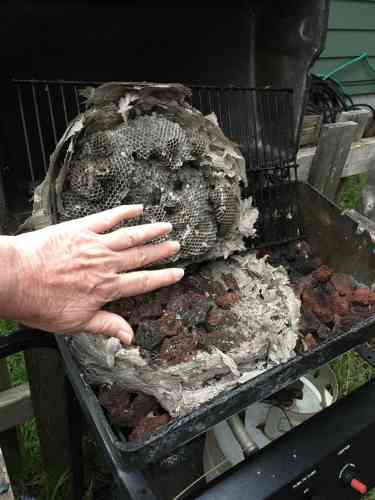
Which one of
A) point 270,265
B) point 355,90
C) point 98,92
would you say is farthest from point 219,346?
point 355,90

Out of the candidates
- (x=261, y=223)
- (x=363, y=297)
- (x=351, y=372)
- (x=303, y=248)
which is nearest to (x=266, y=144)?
(x=261, y=223)

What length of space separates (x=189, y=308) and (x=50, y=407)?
0.75 meters

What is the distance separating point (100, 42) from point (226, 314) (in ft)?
2.71

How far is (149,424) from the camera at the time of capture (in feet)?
2.73

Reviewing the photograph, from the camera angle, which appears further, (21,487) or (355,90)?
(355,90)

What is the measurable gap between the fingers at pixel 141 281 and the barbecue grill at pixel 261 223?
0.73 feet

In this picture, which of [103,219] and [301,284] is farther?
[301,284]

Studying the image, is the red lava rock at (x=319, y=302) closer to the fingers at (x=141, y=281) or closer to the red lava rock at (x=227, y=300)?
the red lava rock at (x=227, y=300)

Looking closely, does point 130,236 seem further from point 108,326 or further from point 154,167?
point 154,167

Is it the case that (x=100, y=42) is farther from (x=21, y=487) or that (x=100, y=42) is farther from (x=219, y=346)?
(x=21, y=487)

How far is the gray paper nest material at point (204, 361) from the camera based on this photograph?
85cm

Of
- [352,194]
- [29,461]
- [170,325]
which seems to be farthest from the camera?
[352,194]

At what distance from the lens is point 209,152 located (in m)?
1.11

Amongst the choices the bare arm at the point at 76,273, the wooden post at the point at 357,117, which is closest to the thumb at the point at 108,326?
the bare arm at the point at 76,273
